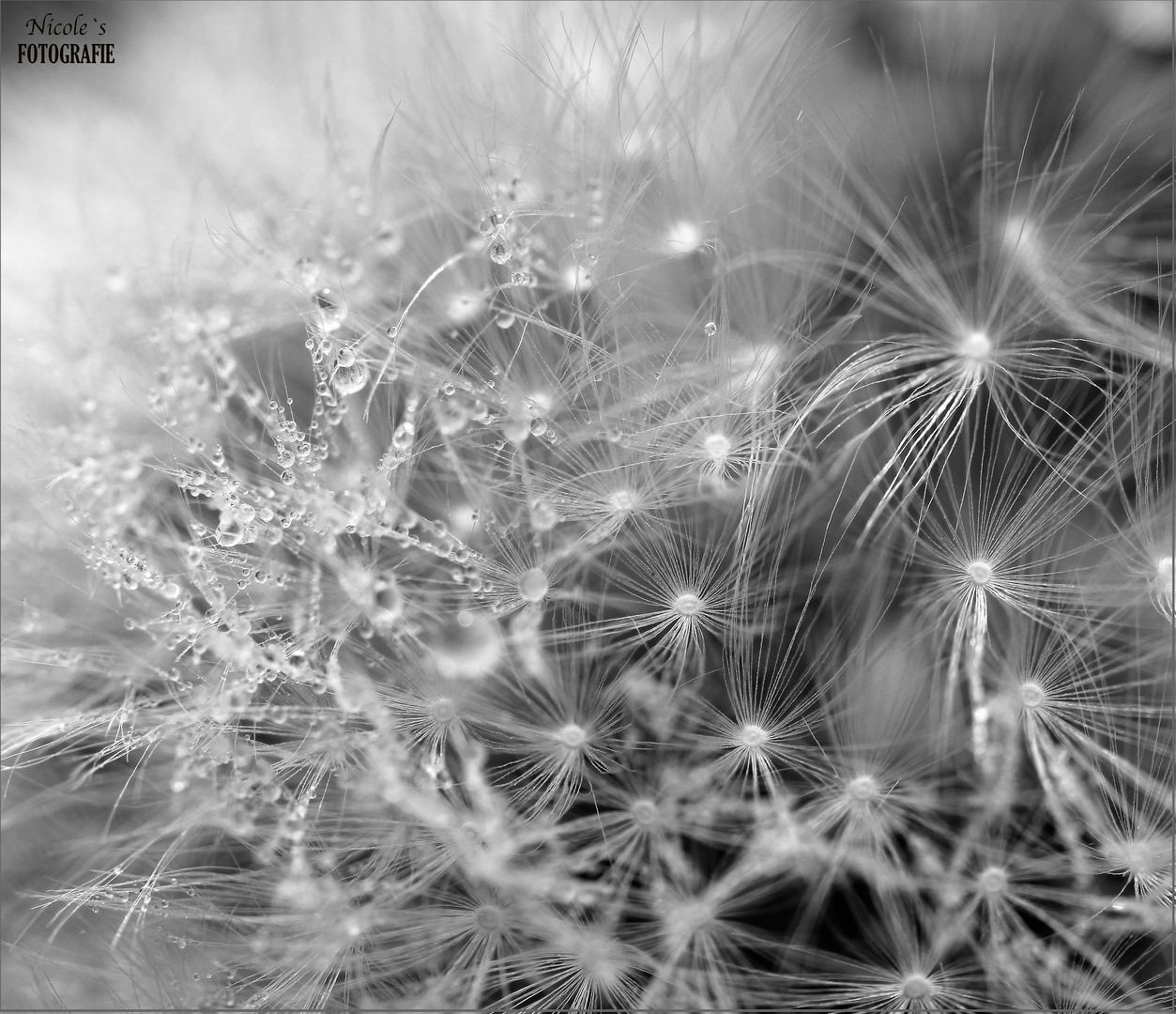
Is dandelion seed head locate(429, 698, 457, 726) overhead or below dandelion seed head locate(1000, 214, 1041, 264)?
below

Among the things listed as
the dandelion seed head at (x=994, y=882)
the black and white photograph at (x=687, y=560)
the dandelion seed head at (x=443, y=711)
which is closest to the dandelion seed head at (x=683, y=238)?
the black and white photograph at (x=687, y=560)

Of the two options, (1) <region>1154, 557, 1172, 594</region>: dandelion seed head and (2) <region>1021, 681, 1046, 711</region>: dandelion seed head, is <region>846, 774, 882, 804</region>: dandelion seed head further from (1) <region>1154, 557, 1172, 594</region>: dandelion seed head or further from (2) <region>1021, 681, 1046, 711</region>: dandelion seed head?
(1) <region>1154, 557, 1172, 594</region>: dandelion seed head

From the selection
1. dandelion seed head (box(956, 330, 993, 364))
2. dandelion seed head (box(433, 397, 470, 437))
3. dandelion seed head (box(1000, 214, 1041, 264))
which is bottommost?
dandelion seed head (box(956, 330, 993, 364))

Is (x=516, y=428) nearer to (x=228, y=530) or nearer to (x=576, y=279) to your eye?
(x=576, y=279)

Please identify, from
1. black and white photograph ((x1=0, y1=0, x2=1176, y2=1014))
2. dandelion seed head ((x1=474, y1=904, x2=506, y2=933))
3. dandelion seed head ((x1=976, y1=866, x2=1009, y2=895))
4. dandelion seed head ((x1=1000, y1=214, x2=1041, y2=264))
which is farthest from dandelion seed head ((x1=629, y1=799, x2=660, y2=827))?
dandelion seed head ((x1=1000, y1=214, x2=1041, y2=264))

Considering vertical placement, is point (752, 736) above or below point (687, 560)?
below

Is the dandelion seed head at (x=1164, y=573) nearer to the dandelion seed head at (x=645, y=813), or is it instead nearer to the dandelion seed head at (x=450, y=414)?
the dandelion seed head at (x=645, y=813)

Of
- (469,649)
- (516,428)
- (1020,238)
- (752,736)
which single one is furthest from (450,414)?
(1020,238)

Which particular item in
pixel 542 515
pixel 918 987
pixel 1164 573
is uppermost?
pixel 542 515
